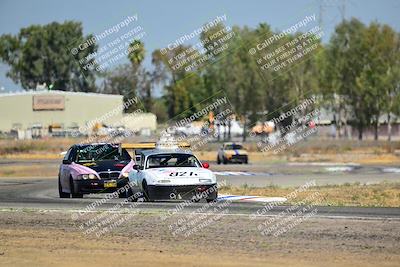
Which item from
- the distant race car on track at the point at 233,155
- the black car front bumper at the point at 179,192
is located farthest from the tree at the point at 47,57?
the black car front bumper at the point at 179,192

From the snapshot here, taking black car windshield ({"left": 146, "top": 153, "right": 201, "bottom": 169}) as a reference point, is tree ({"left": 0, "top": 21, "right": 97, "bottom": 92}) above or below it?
above

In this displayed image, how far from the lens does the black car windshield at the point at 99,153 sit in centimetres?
2328

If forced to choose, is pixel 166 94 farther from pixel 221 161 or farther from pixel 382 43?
pixel 221 161

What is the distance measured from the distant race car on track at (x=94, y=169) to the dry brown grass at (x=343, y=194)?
15.4 ft

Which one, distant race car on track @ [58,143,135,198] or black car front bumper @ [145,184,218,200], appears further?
distant race car on track @ [58,143,135,198]

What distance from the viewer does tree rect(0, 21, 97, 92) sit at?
4857 inches

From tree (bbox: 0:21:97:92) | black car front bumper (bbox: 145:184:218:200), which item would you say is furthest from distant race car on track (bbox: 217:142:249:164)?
tree (bbox: 0:21:97:92)

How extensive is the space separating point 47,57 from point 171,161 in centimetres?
10624

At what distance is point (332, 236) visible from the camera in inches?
542

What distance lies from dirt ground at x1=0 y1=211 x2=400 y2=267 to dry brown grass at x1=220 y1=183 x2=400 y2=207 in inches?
254

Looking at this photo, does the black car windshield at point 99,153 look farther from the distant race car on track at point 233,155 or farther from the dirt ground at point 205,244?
the distant race car on track at point 233,155

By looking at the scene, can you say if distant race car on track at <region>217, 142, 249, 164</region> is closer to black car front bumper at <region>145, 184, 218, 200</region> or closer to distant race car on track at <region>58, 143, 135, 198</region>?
distant race car on track at <region>58, 143, 135, 198</region>

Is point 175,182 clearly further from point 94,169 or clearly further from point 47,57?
point 47,57

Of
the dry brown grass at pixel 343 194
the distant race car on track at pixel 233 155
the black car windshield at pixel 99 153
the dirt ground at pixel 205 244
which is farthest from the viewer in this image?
the distant race car on track at pixel 233 155
